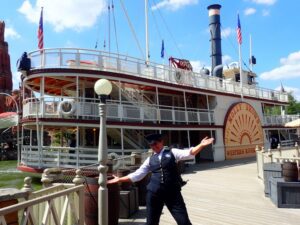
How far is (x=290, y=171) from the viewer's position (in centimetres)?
870

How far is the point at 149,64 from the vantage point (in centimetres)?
1983

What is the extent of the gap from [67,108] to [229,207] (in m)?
9.36

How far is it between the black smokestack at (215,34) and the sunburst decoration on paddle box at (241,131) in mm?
7203

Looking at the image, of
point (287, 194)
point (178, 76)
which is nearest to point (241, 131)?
point (178, 76)

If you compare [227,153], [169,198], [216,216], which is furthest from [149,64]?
[169,198]

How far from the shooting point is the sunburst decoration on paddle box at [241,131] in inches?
984

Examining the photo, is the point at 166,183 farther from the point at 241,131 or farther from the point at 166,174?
the point at 241,131

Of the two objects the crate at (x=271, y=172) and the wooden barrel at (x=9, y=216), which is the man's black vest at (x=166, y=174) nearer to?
the wooden barrel at (x=9, y=216)

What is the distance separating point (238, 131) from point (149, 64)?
9.94m

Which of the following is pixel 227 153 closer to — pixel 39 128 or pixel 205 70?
pixel 205 70

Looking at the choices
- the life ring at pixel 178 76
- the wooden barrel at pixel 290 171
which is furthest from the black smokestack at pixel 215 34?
the wooden barrel at pixel 290 171

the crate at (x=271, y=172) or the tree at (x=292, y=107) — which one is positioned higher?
the tree at (x=292, y=107)

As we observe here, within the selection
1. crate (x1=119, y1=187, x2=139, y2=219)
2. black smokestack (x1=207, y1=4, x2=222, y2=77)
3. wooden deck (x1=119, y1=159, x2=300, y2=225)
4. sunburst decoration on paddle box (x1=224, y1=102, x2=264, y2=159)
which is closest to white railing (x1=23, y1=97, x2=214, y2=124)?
sunburst decoration on paddle box (x1=224, y1=102, x2=264, y2=159)

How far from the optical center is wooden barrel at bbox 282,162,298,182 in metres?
8.65
